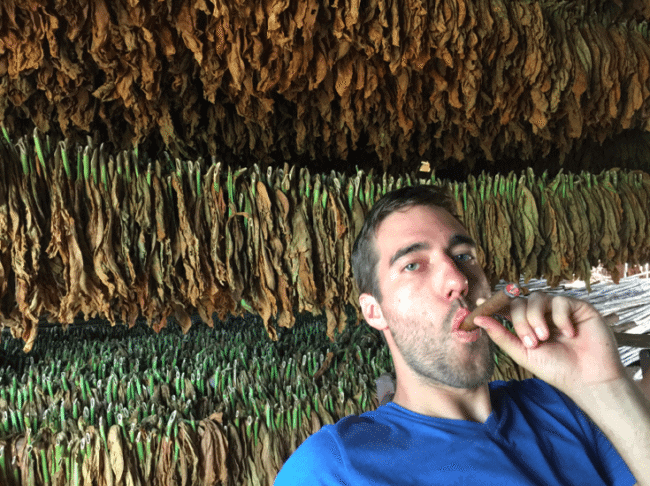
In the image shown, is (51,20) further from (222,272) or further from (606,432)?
(606,432)

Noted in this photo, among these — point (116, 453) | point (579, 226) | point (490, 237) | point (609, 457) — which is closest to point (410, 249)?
point (609, 457)

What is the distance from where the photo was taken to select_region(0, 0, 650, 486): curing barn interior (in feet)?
2.53

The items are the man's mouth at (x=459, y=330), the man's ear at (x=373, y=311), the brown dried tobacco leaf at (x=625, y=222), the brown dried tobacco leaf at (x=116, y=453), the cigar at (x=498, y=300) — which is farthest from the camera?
the brown dried tobacco leaf at (x=625, y=222)

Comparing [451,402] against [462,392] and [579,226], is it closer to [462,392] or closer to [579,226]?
[462,392]

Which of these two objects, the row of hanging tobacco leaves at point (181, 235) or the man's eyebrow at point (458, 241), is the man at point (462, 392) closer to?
the man's eyebrow at point (458, 241)

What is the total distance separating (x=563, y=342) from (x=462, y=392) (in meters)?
0.15

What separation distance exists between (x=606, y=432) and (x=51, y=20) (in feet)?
3.18

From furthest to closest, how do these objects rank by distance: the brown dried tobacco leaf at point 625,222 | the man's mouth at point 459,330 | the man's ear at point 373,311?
1. the brown dried tobacco leaf at point 625,222
2. the man's ear at point 373,311
3. the man's mouth at point 459,330

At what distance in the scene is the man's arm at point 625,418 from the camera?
50cm

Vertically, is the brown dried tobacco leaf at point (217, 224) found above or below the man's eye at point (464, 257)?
above

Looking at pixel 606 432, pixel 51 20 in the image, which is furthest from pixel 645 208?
pixel 51 20

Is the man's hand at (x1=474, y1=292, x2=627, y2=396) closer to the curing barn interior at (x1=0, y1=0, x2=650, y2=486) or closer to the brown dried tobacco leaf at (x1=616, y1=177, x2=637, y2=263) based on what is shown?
the curing barn interior at (x1=0, y1=0, x2=650, y2=486)

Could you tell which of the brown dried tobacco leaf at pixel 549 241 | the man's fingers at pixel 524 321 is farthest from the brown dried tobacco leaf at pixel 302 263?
the brown dried tobacco leaf at pixel 549 241

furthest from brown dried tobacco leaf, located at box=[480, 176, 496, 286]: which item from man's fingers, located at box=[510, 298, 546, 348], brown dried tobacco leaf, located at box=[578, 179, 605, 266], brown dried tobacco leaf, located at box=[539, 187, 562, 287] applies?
man's fingers, located at box=[510, 298, 546, 348]
